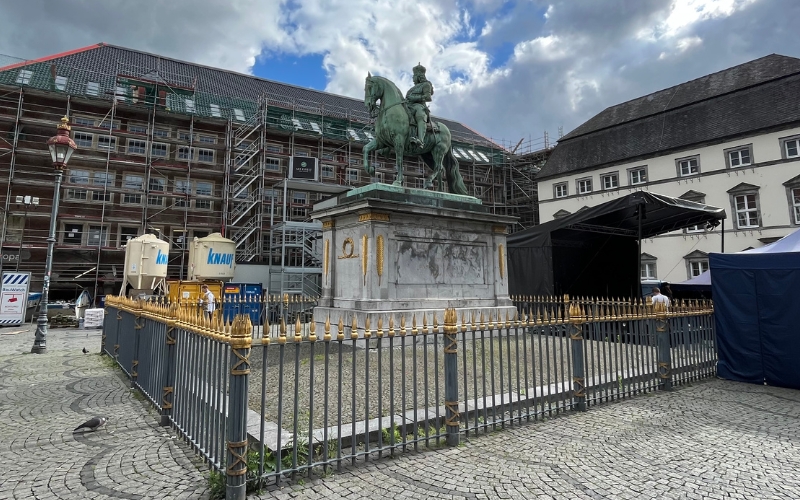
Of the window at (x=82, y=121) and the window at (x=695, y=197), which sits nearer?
the window at (x=695, y=197)

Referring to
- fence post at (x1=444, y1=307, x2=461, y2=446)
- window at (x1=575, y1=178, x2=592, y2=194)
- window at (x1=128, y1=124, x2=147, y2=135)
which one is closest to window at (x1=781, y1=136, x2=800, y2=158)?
window at (x1=575, y1=178, x2=592, y2=194)

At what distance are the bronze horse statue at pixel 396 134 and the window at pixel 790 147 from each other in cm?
2448

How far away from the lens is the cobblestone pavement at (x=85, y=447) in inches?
141

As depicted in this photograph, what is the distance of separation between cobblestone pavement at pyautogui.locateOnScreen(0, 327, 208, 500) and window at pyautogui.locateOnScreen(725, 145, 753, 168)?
3282cm

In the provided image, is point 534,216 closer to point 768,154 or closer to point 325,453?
point 768,154

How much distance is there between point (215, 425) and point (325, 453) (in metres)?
0.98

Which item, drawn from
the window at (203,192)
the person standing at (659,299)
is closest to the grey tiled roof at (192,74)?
the window at (203,192)

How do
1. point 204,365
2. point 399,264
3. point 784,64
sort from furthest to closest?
point 784,64 < point 399,264 < point 204,365

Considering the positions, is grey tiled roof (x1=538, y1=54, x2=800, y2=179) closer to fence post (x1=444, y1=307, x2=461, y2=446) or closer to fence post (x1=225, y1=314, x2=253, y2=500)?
fence post (x1=444, y1=307, x2=461, y2=446)

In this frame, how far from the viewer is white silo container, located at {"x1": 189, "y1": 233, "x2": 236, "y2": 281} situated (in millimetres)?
24188

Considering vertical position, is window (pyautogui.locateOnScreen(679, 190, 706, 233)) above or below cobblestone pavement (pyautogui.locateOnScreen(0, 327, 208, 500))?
above

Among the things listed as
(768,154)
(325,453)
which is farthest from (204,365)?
(768,154)

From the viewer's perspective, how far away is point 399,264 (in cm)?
959

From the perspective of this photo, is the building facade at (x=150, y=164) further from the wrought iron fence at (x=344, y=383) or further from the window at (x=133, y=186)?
the wrought iron fence at (x=344, y=383)
